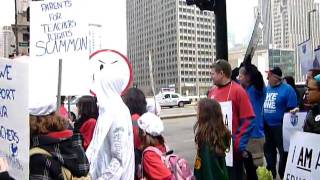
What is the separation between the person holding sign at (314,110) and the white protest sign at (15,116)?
2685 mm

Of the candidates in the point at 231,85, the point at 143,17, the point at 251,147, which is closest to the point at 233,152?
the point at 251,147

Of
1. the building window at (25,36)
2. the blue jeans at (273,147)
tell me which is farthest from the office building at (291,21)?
the blue jeans at (273,147)

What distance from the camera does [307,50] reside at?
858 cm

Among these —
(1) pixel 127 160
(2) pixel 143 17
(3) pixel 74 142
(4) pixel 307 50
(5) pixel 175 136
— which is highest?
(2) pixel 143 17

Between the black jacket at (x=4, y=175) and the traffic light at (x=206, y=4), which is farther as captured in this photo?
the traffic light at (x=206, y=4)

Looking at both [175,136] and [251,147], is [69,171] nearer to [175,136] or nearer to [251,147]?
[251,147]

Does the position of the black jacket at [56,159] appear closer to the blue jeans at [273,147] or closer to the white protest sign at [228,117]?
the white protest sign at [228,117]

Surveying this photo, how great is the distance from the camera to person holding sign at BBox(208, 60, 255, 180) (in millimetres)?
5453

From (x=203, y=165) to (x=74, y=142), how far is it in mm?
1735

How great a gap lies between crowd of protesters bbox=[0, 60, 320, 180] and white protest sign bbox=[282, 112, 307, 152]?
124mm

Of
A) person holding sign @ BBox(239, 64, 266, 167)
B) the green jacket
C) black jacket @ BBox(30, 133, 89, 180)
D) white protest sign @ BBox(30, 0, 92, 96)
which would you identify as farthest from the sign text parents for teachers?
person holding sign @ BBox(239, 64, 266, 167)

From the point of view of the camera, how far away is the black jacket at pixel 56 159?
9.29ft

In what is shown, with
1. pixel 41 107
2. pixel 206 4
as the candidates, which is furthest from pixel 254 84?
pixel 41 107

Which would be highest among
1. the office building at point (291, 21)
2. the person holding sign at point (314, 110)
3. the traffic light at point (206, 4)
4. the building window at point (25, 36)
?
the office building at point (291, 21)
